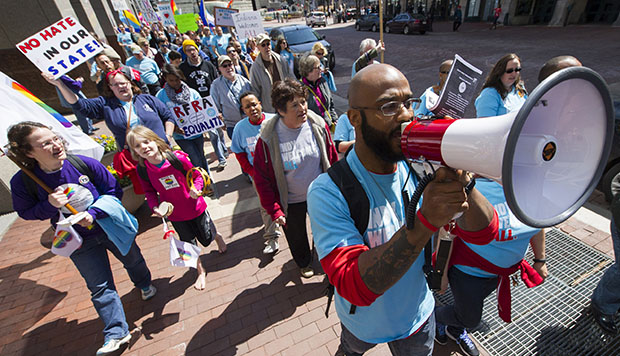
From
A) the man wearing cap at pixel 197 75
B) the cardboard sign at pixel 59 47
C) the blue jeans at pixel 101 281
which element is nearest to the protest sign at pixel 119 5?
the man wearing cap at pixel 197 75

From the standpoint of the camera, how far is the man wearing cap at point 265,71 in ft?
16.0

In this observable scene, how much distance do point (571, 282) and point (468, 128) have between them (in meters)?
3.02

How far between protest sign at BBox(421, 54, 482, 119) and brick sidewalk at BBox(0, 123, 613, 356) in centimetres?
220

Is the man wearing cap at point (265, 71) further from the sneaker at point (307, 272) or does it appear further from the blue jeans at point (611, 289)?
the blue jeans at point (611, 289)

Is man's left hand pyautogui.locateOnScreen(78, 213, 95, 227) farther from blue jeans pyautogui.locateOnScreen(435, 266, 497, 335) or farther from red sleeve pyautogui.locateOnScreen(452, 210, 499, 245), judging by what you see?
blue jeans pyautogui.locateOnScreen(435, 266, 497, 335)

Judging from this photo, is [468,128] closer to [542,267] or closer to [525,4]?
[542,267]

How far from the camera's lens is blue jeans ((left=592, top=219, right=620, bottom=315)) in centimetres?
213

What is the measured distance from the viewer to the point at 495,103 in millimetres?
2938

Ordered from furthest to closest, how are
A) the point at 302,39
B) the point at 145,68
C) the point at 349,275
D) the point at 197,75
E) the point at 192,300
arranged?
the point at 302,39 < the point at 145,68 < the point at 197,75 < the point at 192,300 < the point at 349,275

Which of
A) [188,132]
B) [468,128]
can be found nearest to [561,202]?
[468,128]

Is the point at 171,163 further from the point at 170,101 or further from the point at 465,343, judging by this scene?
the point at 465,343

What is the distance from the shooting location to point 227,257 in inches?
145

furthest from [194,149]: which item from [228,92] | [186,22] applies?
[186,22]

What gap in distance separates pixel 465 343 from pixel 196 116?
4.40 meters
